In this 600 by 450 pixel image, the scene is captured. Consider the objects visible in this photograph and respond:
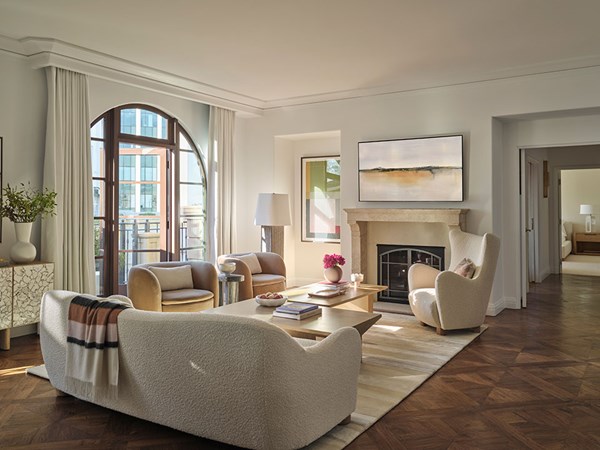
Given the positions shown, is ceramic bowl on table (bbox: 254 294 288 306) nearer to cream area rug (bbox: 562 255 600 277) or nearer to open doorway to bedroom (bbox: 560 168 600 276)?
cream area rug (bbox: 562 255 600 277)

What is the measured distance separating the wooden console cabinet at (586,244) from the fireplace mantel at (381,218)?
9298mm

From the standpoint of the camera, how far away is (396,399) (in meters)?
3.49

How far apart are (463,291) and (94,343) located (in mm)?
3491

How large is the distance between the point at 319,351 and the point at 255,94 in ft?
16.9

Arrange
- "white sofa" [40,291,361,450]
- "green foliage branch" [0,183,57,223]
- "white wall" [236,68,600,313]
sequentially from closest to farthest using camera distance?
1. "white sofa" [40,291,361,450]
2. "green foliage branch" [0,183,57,223]
3. "white wall" [236,68,600,313]

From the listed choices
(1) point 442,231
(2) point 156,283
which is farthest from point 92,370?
(1) point 442,231

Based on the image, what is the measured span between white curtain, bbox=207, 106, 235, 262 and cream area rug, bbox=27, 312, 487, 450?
257 cm

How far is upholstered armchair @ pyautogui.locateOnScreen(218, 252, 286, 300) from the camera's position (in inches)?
238

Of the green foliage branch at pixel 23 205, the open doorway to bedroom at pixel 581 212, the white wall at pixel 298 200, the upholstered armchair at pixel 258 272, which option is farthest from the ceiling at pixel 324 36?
the open doorway to bedroom at pixel 581 212

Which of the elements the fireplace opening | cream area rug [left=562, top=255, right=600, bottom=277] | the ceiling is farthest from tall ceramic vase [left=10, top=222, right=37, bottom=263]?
cream area rug [left=562, top=255, right=600, bottom=277]

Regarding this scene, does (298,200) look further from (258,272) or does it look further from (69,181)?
(69,181)

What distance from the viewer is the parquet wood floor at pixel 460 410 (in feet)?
9.46

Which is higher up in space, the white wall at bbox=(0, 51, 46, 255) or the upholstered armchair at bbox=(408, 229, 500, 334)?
the white wall at bbox=(0, 51, 46, 255)

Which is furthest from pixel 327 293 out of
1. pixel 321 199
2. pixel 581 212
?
pixel 581 212
